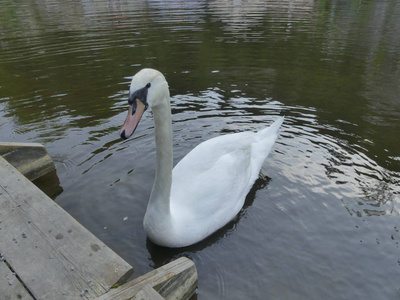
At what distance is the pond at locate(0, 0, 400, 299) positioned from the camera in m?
4.14

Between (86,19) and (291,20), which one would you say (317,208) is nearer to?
(291,20)

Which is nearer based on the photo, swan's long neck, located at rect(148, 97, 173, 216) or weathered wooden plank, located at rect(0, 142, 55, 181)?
swan's long neck, located at rect(148, 97, 173, 216)

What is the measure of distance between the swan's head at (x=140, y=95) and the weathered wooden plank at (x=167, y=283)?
1.19 meters

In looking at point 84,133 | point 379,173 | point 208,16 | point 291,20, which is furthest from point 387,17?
point 84,133

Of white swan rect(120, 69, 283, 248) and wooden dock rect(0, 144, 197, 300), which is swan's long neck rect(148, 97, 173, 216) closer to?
white swan rect(120, 69, 283, 248)

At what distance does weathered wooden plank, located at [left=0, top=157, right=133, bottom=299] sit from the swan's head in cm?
108

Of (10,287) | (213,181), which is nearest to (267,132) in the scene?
(213,181)

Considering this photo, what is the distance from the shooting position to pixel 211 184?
4.40 metres

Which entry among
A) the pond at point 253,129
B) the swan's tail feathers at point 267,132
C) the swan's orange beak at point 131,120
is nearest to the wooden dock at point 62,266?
the pond at point 253,129

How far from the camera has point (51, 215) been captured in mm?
3633

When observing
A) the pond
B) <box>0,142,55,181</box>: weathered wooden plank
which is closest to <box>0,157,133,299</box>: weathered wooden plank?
the pond

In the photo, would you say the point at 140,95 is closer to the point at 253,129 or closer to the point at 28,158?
the point at 28,158

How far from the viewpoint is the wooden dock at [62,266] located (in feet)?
9.19

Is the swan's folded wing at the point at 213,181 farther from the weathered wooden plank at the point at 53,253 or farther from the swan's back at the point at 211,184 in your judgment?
the weathered wooden plank at the point at 53,253
